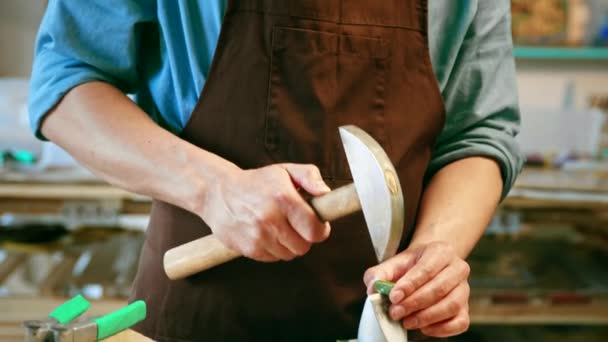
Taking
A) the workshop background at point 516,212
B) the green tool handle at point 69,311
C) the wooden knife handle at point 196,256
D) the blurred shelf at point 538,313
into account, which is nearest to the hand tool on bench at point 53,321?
the green tool handle at point 69,311

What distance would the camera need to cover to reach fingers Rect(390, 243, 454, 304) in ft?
2.45

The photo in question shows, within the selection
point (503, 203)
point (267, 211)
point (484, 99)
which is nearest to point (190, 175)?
point (267, 211)

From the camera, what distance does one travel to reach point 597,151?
2.61 m

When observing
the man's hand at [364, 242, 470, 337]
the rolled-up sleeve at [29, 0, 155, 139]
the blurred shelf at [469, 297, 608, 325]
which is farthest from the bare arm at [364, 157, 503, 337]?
the blurred shelf at [469, 297, 608, 325]

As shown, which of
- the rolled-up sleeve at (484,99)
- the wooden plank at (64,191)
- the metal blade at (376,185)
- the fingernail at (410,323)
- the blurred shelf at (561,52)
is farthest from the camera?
the blurred shelf at (561,52)

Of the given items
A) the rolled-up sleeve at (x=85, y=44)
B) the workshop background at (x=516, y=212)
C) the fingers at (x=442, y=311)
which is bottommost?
the workshop background at (x=516, y=212)

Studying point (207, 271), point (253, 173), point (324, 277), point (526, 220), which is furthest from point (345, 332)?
point (526, 220)

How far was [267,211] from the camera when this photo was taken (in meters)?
0.72

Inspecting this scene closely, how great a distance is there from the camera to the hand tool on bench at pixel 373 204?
2.18 ft

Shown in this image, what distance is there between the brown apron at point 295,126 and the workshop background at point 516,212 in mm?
1081

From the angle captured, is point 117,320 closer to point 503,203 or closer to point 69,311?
point 69,311

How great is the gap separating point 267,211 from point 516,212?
1643 mm

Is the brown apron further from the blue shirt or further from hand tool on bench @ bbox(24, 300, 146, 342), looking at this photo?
hand tool on bench @ bbox(24, 300, 146, 342)

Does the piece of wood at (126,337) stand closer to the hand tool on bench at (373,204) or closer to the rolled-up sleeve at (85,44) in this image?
the hand tool on bench at (373,204)
